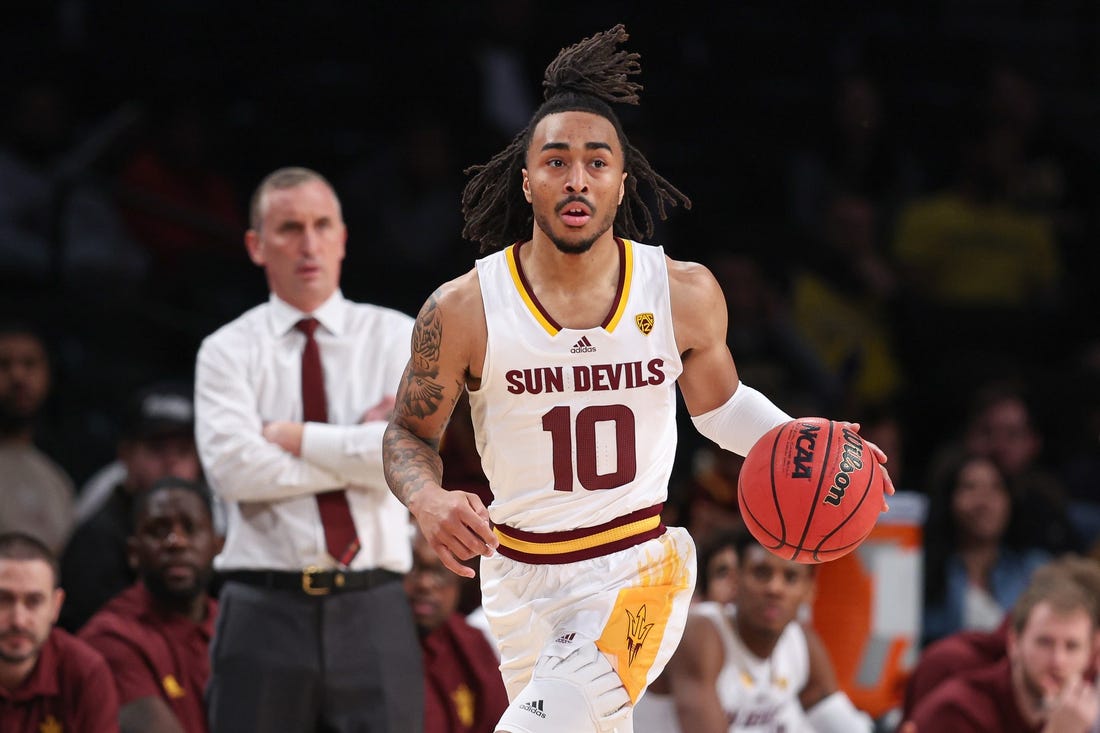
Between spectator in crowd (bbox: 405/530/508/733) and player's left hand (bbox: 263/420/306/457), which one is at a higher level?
player's left hand (bbox: 263/420/306/457)

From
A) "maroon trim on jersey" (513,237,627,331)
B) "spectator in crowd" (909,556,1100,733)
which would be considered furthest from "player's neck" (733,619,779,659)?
"maroon trim on jersey" (513,237,627,331)

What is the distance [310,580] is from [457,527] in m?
1.36

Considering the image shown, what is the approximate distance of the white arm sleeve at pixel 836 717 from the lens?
21.8ft

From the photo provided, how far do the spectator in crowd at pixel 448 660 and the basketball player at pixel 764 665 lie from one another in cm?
61

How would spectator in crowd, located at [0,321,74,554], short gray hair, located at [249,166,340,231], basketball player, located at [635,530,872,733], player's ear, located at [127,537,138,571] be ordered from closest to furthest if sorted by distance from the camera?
1. short gray hair, located at [249,166,340,231]
2. player's ear, located at [127,537,138,571]
3. basketball player, located at [635,530,872,733]
4. spectator in crowd, located at [0,321,74,554]

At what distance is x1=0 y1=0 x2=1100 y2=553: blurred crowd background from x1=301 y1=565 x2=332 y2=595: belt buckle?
337 centimetres

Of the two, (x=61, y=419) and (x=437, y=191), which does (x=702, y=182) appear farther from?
(x=61, y=419)

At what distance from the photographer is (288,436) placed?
522 centimetres

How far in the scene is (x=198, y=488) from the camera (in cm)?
644

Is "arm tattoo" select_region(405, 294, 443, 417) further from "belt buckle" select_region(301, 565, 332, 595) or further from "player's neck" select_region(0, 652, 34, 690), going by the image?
"player's neck" select_region(0, 652, 34, 690)

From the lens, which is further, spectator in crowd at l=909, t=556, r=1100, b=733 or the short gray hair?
spectator in crowd at l=909, t=556, r=1100, b=733

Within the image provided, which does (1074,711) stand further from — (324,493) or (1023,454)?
(324,493)

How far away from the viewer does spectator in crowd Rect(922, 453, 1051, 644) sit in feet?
26.1

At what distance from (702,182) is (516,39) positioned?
1.42m
